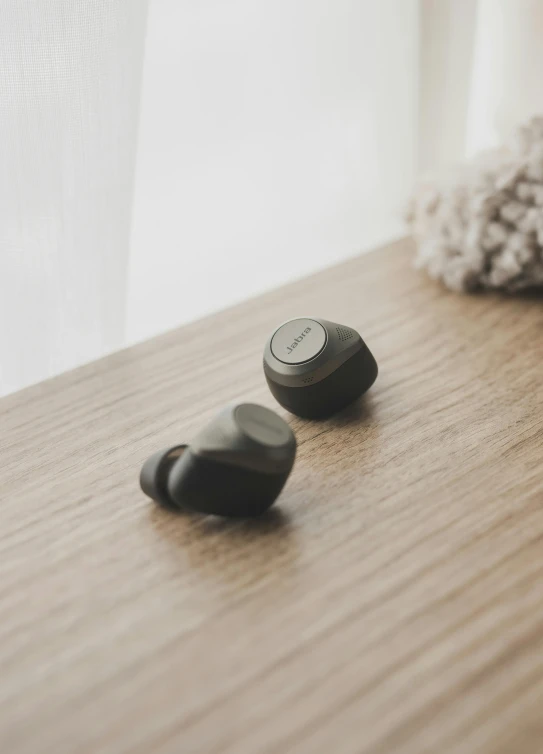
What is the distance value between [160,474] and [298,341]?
18 cm

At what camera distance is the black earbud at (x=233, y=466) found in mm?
588

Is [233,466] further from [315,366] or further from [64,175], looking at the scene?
[64,175]

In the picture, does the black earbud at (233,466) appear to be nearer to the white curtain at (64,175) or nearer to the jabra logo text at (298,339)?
the jabra logo text at (298,339)

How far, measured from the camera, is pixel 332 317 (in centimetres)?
94

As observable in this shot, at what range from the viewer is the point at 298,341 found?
73cm

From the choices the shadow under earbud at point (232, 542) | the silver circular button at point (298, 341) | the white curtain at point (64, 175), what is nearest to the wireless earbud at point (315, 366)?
the silver circular button at point (298, 341)

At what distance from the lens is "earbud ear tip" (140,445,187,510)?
0.63m

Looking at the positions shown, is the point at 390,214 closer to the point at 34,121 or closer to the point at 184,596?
the point at 34,121

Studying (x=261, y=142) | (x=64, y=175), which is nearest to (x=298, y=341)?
(x=64, y=175)

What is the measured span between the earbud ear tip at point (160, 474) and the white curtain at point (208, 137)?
299 millimetres

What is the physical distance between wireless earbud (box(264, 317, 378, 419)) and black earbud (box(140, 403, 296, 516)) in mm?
91

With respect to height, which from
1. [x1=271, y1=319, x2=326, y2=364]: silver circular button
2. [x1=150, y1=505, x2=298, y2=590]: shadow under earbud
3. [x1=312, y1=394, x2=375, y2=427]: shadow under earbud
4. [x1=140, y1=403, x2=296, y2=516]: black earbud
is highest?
[x1=271, y1=319, x2=326, y2=364]: silver circular button

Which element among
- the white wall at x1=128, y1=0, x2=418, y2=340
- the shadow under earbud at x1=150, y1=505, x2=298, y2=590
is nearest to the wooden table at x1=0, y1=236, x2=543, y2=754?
the shadow under earbud at x1=150, y1=505, x2=298, y2=590

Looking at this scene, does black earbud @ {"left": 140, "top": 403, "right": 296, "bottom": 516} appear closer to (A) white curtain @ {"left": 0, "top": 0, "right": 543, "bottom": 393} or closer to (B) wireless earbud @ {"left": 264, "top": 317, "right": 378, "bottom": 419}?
(B) wireless earbud @ {"left": 264, "top": 317, "right": 378, "bottom": 419}
